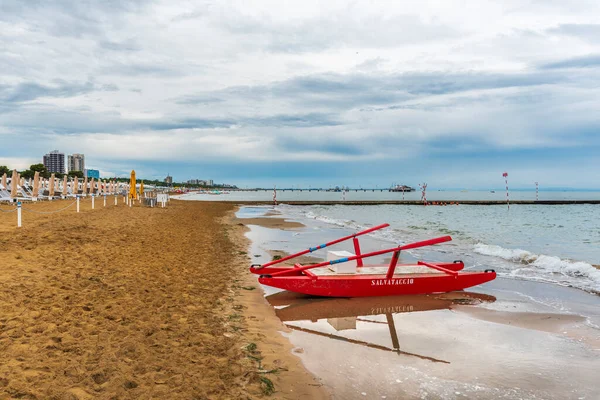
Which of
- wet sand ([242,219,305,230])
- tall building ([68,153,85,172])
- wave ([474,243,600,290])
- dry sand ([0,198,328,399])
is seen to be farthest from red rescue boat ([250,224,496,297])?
tall building ([68,153,85,172])

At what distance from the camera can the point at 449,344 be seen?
19.8ft

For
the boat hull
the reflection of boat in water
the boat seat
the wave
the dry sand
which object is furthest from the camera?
the wave

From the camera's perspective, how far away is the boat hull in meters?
8.55

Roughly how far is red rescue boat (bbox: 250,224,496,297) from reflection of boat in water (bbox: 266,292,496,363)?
0.18 meters

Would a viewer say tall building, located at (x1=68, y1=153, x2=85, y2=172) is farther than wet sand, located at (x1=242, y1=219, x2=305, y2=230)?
Yes

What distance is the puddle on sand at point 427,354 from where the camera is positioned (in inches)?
179

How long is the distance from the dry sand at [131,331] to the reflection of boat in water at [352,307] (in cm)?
51

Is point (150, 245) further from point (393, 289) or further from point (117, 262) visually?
point (393, 289)

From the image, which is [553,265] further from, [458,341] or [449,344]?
[449,344]

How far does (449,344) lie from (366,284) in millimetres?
2853

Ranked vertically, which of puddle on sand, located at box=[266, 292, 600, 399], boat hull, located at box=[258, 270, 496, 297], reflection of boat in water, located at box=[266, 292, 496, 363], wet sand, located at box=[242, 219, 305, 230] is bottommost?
wet sand, located at box=[242, 219, 305, 230]

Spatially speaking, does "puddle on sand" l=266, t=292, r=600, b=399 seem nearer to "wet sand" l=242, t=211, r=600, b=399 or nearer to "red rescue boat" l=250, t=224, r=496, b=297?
"wet sand" l=242, t=211, r=600, b=399

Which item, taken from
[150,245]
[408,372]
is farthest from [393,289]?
[150,245]

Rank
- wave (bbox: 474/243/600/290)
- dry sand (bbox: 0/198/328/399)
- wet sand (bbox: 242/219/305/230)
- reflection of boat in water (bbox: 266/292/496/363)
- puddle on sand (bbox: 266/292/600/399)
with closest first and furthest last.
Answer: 1. dry sand (bbox: 0/198/328/399)
2. puddle on sand (bbox: 266/292/600/399)
3. reflection of boat in water (bbox: 266/292/496/363)
4. wave (bbox: 474/243/600/290)
5. wet sand (bbox: 242/219/305/230)
